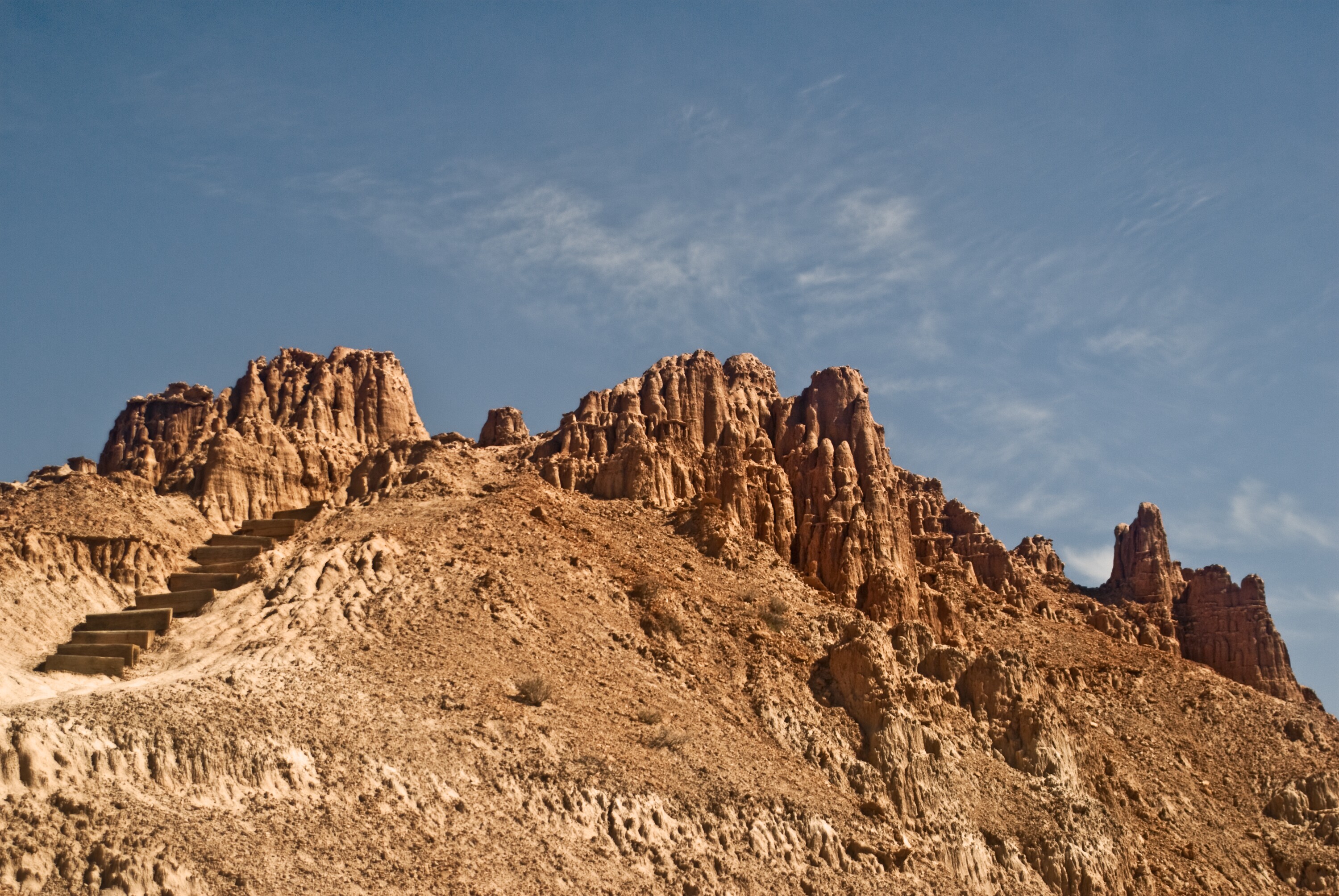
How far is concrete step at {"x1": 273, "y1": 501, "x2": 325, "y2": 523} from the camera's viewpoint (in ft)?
225

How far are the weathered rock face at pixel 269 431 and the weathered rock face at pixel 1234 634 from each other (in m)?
44.8

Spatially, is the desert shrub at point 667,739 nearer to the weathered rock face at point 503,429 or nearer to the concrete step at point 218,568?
the concrete step at point 218,568

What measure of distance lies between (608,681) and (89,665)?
16.8 metres

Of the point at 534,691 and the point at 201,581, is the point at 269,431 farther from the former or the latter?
the point at 534,691

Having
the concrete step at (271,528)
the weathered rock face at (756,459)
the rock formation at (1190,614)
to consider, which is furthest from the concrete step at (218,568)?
the rock formation at (1190,614)

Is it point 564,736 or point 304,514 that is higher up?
point 304,514

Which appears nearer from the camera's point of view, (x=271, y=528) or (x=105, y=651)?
(x=105, y=651)

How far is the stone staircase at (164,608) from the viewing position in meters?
51.7

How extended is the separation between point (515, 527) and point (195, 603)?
12.7 metres

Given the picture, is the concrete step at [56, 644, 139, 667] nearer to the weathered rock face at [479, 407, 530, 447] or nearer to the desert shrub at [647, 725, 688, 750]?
the desert shrub at [647, 725, 688, 750]

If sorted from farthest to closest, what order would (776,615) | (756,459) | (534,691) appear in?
(756,459) → (776,615) → (534,691)

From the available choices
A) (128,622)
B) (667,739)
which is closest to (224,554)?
(128,622)

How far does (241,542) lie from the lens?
219 ft

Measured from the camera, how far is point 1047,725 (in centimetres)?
6159
